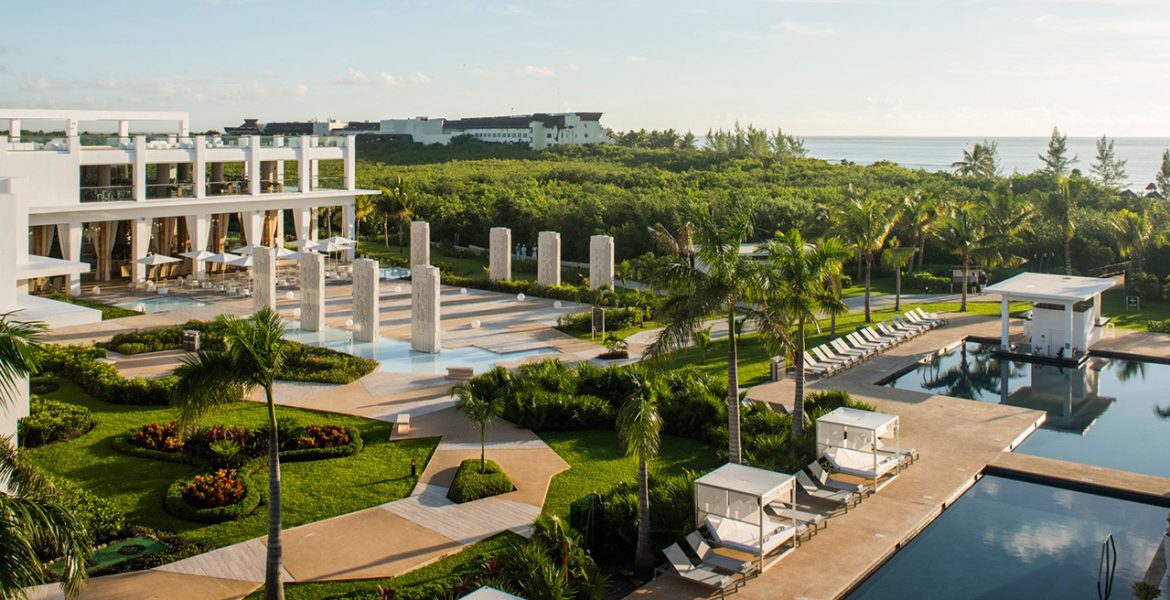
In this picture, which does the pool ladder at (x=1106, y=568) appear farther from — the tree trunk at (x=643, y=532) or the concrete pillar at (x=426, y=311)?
the concrete pillar at (x=426, y=311)

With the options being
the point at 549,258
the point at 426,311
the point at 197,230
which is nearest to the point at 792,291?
the point at 426,311

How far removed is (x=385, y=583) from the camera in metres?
14.3

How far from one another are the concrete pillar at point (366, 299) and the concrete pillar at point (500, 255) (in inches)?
410

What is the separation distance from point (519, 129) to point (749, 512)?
10512cm

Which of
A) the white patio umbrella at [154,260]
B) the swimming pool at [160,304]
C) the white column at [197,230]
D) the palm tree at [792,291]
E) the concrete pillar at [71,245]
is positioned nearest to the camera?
the palm tree at [792,291]

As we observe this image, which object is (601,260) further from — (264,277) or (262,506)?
(262,506)

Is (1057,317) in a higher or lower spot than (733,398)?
higher

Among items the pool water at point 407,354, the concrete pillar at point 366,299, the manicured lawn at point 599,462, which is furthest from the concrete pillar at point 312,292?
the manicured lawn at point 599,462

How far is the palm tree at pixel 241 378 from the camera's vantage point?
1315 centimetres

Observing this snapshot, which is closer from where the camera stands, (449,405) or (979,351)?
(449,405)

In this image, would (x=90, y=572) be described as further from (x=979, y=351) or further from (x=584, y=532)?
(x=979, y=351)

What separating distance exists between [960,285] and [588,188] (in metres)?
27.9

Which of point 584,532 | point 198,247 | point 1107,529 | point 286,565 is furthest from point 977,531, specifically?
point 198,247

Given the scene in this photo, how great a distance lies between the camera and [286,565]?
49.0ft
